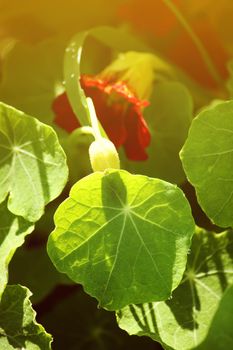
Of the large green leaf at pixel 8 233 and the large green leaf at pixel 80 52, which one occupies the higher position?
the large green leaf at pixel 80 52

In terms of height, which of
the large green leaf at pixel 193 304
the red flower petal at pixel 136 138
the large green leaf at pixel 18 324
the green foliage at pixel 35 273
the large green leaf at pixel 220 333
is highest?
the red flower petal at pixel 136 138

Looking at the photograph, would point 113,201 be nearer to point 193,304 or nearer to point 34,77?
point 193,304

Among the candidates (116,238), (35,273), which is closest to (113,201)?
(116,238)

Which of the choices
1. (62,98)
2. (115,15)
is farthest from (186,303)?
(115,15)

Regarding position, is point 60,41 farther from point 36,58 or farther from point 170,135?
point 170,135

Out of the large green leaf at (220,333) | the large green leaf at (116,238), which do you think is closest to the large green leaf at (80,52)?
the large green leaf at (116,238)

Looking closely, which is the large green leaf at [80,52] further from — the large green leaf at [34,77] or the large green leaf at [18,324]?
the large green leaf at [18,324]
